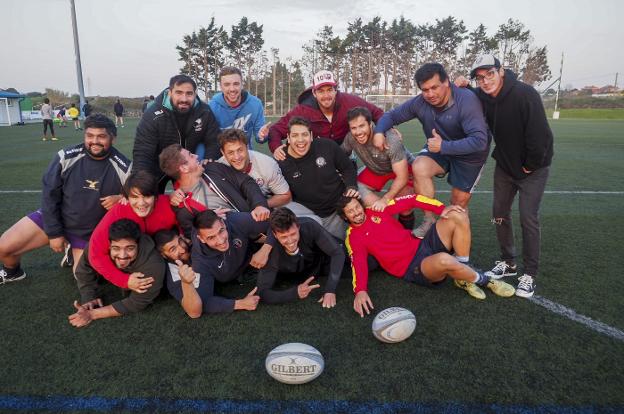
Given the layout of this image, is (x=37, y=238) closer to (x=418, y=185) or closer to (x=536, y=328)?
(x=418, y=185)

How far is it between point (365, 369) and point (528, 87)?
2.78m

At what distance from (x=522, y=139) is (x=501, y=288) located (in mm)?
1320

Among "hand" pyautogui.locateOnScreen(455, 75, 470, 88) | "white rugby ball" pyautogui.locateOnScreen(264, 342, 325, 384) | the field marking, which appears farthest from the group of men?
"white rugby ball" pyautogui.locateOnScreen(264, 342, 325, 384)

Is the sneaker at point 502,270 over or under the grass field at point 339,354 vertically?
over

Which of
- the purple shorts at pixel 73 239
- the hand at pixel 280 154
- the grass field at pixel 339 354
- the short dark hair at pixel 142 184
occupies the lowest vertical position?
the grass field at pixel 339 354

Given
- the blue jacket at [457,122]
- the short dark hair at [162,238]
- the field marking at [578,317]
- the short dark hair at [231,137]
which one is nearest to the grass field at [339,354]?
the field marking at [578,317]

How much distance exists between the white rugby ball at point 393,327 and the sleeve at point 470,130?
71.2 inches

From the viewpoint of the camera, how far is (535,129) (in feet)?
11.9

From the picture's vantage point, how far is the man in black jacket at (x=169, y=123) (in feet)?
15.4

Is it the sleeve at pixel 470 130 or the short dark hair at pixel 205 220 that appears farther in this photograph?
the sleeve at pixel 470 130

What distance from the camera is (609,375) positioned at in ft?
8.72

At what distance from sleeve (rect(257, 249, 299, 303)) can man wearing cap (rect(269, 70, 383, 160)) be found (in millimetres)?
1555

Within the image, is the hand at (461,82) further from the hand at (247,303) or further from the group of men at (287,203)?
the hand at (247,303)

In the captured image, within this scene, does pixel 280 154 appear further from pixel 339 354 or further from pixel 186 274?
pixel 339 354
